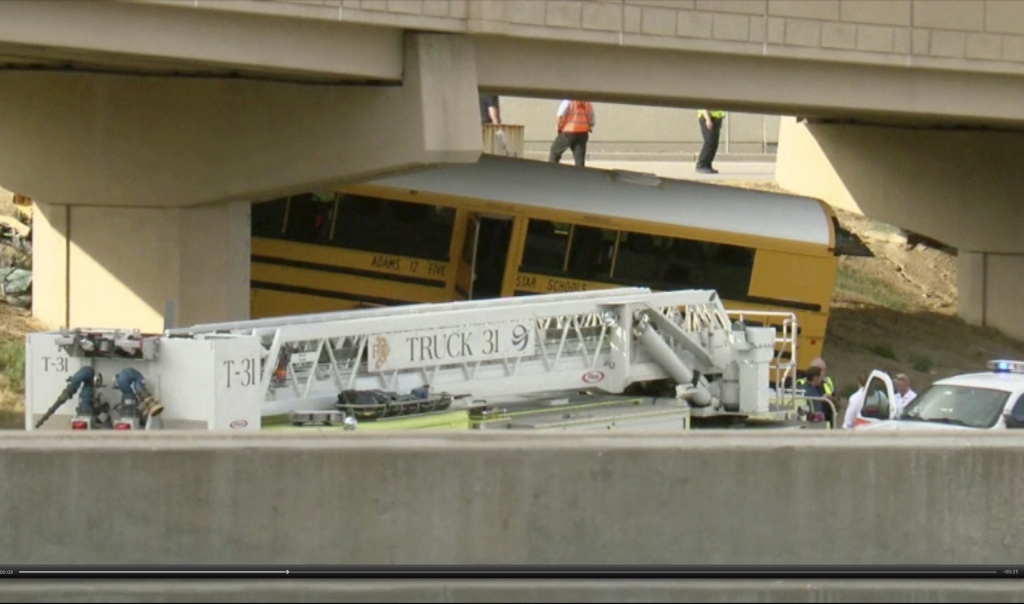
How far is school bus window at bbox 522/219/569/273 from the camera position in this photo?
931 inches

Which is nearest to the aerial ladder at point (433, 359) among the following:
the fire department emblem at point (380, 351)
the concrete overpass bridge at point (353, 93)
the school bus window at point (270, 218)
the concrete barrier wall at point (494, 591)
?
the fire department emblem at point (380, 351)

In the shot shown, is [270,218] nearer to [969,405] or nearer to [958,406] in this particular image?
[958,406]

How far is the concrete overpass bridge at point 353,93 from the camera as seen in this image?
20.4m

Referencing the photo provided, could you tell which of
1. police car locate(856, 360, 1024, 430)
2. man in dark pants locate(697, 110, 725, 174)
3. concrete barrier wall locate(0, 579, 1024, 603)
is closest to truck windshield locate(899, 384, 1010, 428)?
police car locate(856, 360, 1024, 430)

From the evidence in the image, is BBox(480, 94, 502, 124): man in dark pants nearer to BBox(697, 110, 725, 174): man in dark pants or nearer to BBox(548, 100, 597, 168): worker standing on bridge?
BBox(548, 100, 597, 168): worker standing on bridge

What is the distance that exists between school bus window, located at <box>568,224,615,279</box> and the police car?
6.67m

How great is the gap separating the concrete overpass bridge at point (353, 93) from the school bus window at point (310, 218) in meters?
1.39

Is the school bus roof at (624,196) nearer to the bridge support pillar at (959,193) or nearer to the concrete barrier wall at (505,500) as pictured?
the bridge support pillar at (959,193)

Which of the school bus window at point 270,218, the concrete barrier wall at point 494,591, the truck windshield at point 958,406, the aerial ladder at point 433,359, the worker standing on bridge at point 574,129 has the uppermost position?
the worker standing on bridge at point 574,129

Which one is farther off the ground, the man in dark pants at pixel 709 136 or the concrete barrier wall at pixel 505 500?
the man in dark pants at pixel 709 136

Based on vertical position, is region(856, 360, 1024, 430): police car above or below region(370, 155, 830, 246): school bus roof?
below

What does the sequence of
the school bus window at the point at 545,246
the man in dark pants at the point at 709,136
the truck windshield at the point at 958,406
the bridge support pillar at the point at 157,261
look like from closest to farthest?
the truck windshield at the point at 958,406 → the bridge support pillar at the point at 157,261 → the school bus window at the point at 545,246 → the man in dark pants at the point at 709,136

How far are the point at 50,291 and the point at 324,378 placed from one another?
969 centimetres

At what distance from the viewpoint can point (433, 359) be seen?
52.6 feet
